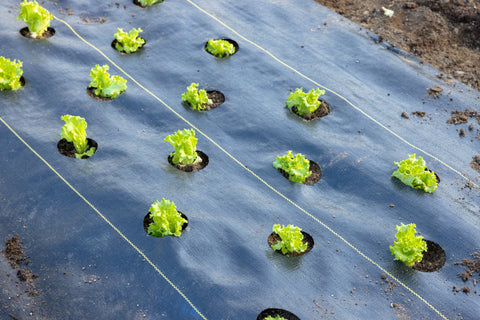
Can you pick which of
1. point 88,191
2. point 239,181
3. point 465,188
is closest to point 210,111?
point 239,181

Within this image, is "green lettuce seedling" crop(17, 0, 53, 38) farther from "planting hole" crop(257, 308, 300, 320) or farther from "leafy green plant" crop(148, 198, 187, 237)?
"planting hole" crop(257, 308, 300, 320)

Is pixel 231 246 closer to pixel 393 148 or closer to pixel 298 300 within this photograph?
pixel 298 300

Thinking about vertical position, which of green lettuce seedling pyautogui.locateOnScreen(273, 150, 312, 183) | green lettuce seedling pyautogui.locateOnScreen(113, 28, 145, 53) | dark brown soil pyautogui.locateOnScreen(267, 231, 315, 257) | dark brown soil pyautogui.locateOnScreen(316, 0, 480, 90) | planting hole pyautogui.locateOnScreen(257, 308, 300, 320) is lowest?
planting hole pyautogui.locateOnScreen(257, 308, 300, 320)

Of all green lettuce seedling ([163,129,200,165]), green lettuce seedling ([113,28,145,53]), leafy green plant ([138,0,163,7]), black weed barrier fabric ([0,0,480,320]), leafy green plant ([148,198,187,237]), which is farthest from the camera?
leafy green plant ([138,0,163,7])

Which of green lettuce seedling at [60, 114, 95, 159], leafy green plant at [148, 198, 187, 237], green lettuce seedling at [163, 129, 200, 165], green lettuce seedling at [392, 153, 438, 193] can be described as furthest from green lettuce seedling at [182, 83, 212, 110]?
green lettuce seedling at [392, 153, 438, 193]

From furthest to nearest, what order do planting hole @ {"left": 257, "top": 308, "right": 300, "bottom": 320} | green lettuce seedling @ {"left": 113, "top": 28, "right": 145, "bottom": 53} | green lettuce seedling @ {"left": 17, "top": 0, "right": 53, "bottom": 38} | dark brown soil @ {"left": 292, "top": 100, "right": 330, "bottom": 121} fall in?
green lettuce seedling @ {"left": 113, "top": 28, "right": 145, "bottom": 53}, green lettuce seedling @ {"left": 17, "top": 0, "right": 53, "bottom": 38}, dark brown soil @ {"left": 292, "top": 100, "right": 330, "bottom": 121}, planting hole @ {"left": 257, "top": 308, "right": 300, "bottom": 320}

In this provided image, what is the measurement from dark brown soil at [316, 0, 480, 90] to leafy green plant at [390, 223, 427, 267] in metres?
3.49

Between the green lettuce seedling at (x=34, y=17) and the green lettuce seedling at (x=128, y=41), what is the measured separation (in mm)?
1000

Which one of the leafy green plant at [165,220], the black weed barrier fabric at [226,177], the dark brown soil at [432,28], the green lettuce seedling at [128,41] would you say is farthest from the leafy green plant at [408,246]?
the green lettuce seedling at [128,41]

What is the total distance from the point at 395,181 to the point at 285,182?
1.37 metres

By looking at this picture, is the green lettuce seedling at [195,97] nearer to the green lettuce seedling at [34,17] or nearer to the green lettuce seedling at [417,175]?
the green lettuce seedling at [34,17]

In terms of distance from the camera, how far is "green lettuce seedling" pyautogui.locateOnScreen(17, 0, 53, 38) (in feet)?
21.8

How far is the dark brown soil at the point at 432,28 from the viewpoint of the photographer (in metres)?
7.78

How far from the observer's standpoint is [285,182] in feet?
18.5
